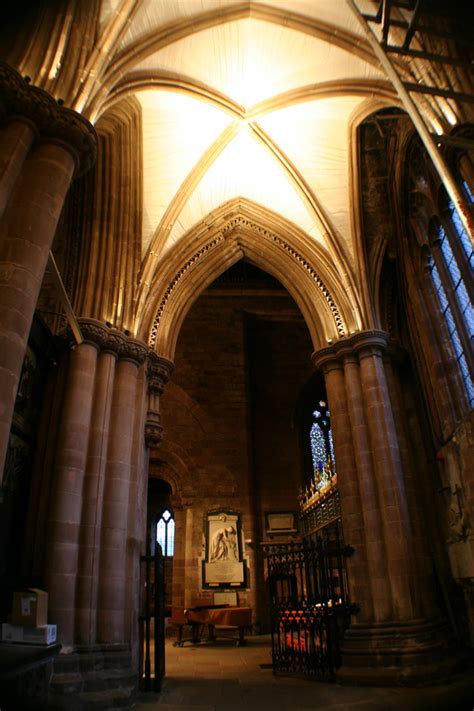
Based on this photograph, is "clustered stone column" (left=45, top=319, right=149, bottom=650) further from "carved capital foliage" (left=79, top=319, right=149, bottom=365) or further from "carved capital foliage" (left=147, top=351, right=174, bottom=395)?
"carved capital foliage" (left=147, top=351, right=174, bottom=395)

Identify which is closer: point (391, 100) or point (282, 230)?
point (391, 100)

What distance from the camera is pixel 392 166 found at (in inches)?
392

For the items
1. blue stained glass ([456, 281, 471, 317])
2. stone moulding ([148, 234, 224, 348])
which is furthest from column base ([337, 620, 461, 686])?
stone moulding ([148, 234, 224, 348])

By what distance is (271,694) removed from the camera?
6270 millimetres

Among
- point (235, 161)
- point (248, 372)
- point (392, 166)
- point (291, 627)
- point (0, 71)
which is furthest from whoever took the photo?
point (248, 372)

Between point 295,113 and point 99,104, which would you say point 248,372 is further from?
point 99,104

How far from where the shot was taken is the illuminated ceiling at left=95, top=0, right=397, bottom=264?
7715 millimetres

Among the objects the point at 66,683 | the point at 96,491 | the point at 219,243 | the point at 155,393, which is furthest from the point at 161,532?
the point at 66,683

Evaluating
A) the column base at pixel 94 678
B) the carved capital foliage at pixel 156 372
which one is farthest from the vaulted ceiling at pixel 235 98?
the column base at pixel 94 678

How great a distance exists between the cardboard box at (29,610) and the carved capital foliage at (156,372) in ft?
15.9

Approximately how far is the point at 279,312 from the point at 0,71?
45.1ft

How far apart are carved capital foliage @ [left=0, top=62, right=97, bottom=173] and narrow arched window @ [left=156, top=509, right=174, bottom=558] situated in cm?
1501

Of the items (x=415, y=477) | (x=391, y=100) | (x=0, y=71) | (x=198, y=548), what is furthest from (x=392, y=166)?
(x=198, y=548)

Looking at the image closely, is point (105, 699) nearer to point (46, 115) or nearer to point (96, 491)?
point (96, 491)
